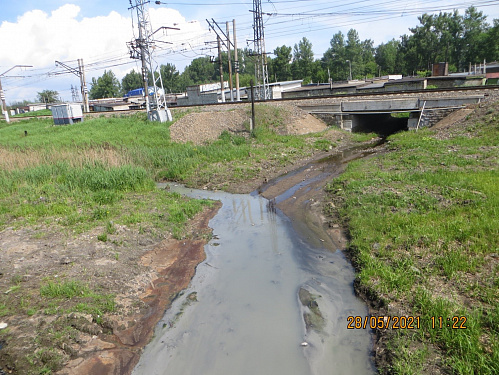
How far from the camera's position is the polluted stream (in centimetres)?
552

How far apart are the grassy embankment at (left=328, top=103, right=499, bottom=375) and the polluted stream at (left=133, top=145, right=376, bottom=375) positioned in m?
0.56

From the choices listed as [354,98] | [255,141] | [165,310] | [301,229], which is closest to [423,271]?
[301,229]

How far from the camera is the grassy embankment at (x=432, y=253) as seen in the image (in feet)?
16.2

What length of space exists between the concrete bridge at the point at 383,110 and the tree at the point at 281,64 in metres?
61.1

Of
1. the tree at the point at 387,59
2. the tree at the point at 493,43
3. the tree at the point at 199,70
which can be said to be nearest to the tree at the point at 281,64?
the tree at the point at 387,59

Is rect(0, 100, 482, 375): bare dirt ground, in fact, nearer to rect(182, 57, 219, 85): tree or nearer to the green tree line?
the green tree line

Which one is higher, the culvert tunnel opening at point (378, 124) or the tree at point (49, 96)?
the tree at point (49, 96)

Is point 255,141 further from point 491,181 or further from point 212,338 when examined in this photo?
point 212,338

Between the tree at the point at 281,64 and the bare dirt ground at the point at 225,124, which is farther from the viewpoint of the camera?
the tree at the point at 281,64

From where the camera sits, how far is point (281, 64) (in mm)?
87875

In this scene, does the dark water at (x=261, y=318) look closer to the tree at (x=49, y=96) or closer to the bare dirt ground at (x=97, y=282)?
the bare dirt ground at (x=97, y=282)

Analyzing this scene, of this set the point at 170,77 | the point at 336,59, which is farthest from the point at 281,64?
the point at 170,77

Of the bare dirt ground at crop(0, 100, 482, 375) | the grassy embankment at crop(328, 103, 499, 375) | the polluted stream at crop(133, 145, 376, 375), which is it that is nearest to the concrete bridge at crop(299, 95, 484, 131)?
the grassy embankment at crop(328, 103, 499, 375)

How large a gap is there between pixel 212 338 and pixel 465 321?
411 cm
